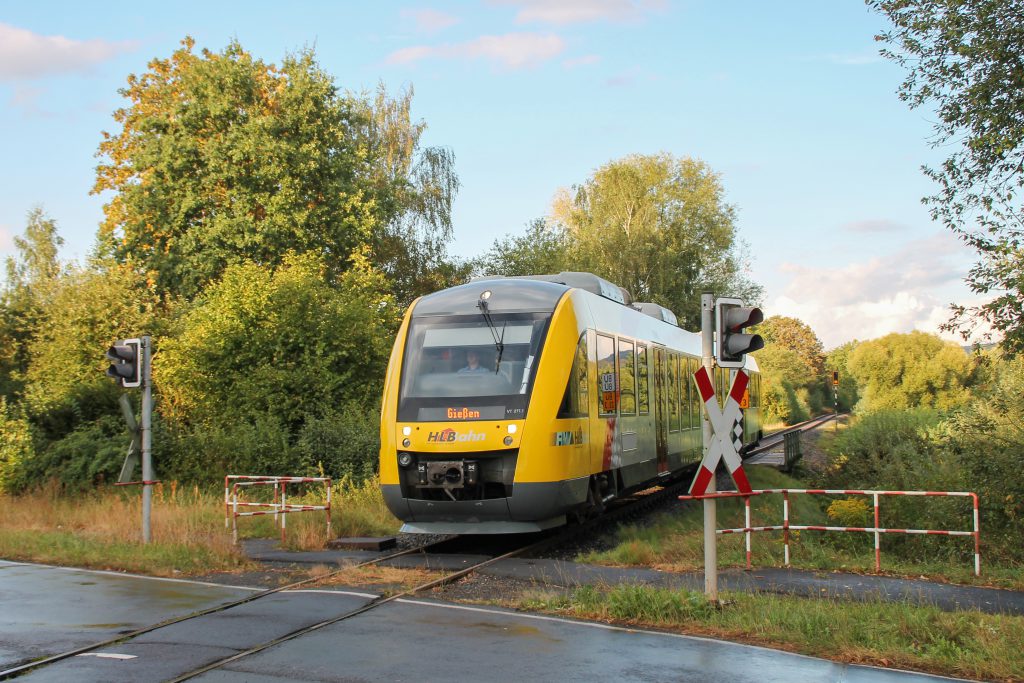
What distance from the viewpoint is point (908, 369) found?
7362 cm

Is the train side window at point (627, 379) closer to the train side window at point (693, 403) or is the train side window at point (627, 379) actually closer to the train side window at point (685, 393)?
the train side window at point (685, 393)

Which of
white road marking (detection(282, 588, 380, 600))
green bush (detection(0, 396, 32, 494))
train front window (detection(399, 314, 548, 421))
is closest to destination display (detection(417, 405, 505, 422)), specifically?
train front window (detection(399, 314, 548, 421))

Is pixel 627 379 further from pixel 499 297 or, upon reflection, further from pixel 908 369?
pixel 908 369

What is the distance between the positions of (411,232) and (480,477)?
4082 cm

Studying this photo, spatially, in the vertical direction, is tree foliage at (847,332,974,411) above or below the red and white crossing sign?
above

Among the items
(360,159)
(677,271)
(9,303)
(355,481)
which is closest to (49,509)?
(355,481)

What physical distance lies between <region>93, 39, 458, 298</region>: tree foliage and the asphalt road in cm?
2565

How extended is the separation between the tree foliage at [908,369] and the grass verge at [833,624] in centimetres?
6414

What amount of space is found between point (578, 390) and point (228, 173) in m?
24.3

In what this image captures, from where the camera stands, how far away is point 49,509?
2111 cm

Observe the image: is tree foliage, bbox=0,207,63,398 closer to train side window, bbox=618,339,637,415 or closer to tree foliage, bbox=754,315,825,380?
train side window, bbox=618,339,637,415

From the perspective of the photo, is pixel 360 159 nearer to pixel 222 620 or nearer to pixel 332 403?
pixel 332 403

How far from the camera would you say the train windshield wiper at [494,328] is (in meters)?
14.9

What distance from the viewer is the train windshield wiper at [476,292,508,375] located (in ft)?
48.8
